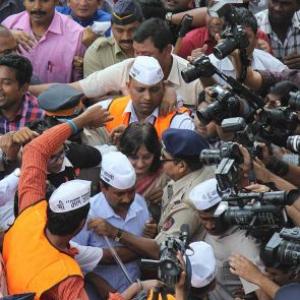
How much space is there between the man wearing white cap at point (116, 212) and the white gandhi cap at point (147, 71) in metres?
0.74

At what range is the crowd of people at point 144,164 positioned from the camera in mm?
4898

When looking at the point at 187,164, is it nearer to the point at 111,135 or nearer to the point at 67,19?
the point at 111,135

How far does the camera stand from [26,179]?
542 cm

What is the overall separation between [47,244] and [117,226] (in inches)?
34.4

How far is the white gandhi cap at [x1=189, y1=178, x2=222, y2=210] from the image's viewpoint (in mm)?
5367

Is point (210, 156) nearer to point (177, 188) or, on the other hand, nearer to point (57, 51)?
point (177, 188)

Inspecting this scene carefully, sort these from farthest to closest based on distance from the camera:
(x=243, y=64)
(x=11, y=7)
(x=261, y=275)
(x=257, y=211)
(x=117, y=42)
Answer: (x=11, y=7), (x=117, y=42), (x=243, y=64), (x=261, y=275), (x=257, y=211)

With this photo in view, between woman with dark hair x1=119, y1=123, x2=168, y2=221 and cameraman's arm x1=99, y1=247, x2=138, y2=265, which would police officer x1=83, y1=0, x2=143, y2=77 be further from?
cameraman's arm x1=99, y1=247, x2=138, y2=265

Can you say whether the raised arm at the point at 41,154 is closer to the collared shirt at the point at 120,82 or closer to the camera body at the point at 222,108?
the camera body at the point at 222,108

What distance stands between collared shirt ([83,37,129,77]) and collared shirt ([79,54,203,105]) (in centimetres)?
29

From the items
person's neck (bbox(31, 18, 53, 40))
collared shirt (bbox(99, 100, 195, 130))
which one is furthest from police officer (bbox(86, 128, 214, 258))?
person's neck (bbox(31, 18, 53, 40))

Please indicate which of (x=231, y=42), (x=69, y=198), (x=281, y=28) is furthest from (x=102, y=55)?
(x=69, y=198)

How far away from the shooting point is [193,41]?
771 centimetres

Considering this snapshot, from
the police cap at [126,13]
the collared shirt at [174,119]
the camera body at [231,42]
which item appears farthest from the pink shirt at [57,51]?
the camera body at [231,42]
